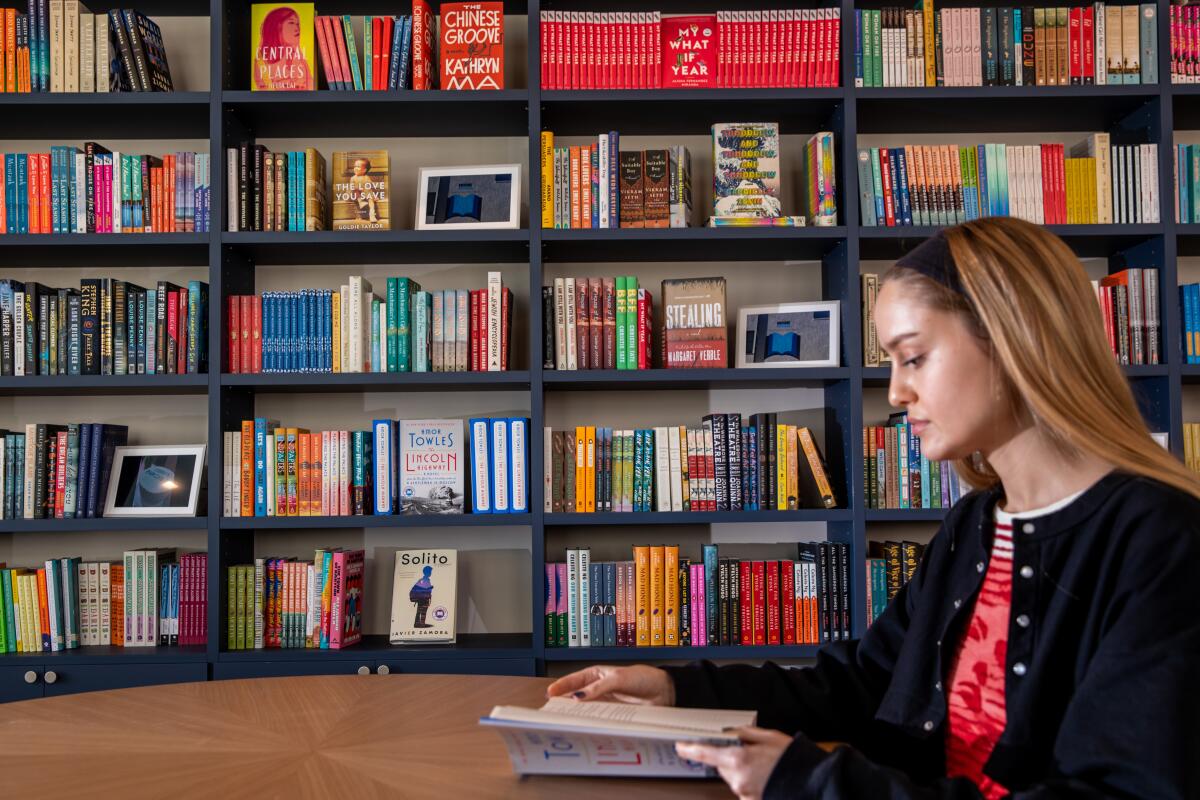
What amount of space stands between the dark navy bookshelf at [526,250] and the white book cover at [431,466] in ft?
0.24

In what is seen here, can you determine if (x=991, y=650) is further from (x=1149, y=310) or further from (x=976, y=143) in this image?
(x=976, y=143)

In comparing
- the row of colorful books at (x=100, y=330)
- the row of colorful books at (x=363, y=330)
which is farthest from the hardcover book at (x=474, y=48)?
the row of colorful books at (x=100, y=330)

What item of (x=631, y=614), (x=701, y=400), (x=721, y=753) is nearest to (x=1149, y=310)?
(x=701, y=400)

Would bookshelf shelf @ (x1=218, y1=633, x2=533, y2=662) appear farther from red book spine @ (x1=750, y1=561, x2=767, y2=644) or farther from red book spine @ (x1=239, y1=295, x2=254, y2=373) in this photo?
red book spine @ (x1=239, y1=295, x2=254, y2=373)

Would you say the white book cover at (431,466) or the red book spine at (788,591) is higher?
the white book cover at (431,466)

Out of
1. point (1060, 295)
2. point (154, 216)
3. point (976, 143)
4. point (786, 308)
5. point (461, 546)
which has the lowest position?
point (461, 546)

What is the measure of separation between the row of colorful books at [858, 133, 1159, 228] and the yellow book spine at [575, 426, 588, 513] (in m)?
0.99

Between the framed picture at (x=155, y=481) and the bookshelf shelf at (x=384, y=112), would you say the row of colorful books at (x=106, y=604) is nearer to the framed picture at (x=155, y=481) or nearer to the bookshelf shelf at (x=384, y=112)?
the framed picture at (x=155, y=481)

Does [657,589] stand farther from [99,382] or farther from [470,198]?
[99,382]

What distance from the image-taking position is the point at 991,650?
1130 millimetres

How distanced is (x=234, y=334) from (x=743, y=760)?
212cm

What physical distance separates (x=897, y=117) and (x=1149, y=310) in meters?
0.89

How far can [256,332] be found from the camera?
262cm

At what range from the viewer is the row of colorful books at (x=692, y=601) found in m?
2.56
